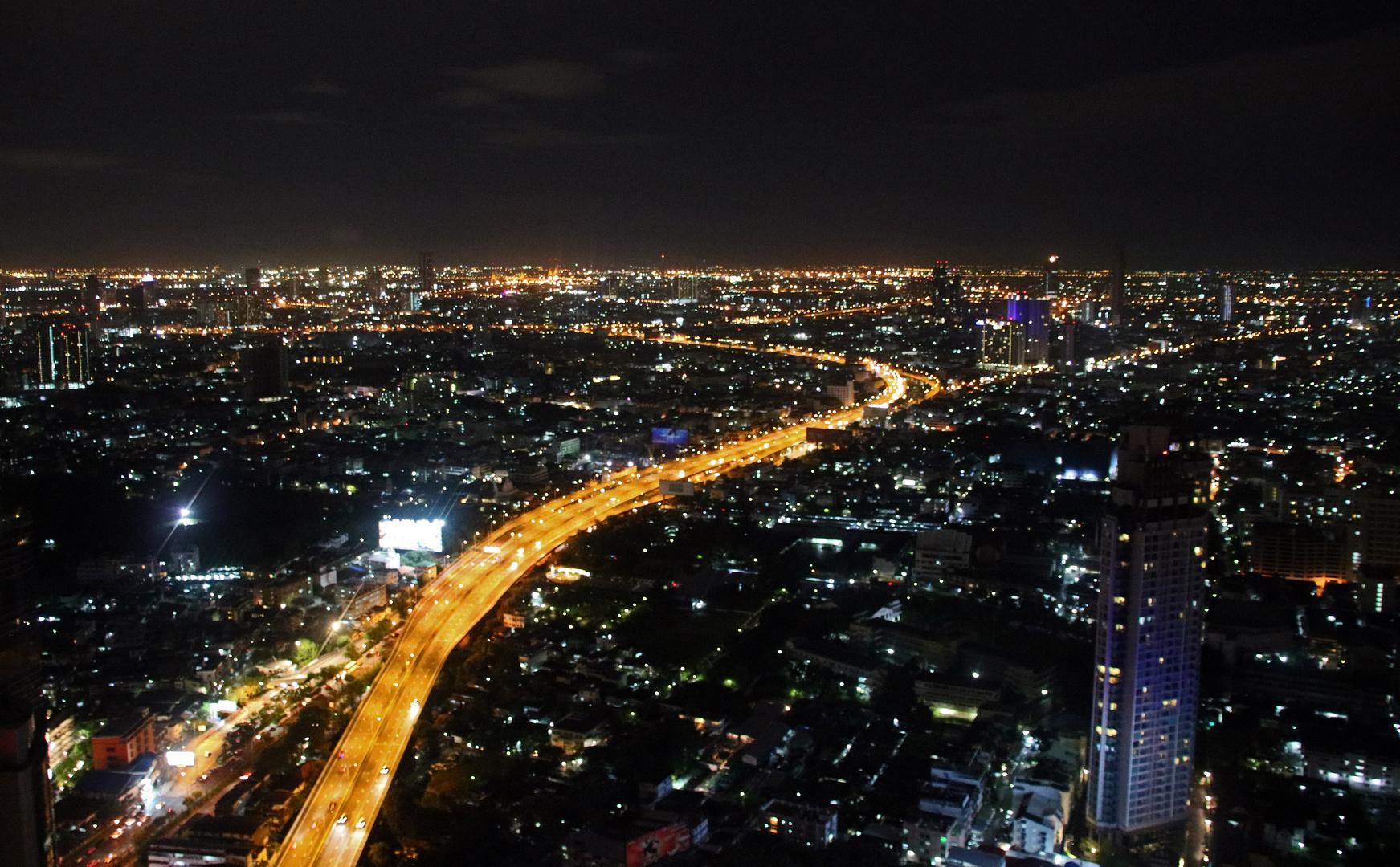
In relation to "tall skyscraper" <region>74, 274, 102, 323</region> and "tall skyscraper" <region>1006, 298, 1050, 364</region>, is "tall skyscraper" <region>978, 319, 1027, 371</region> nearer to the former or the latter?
"tall skyscraper" <region>1006, 298, 1050, 364</region>

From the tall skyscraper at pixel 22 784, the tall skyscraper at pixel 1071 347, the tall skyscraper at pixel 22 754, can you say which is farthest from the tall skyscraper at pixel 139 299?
the tall skyscraper at pixel 22 784

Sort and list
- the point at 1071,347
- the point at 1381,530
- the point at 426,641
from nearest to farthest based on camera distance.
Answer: the point at 426,641
the point at 1381,530
the point at 1071,347

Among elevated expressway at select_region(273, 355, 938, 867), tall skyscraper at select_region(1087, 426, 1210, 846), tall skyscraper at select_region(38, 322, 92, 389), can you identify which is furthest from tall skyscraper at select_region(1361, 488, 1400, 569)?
tall skyscraper at select_region(38, 322, 92, 389)

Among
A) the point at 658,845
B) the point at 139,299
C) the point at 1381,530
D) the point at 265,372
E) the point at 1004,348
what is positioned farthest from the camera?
the point at 139,299

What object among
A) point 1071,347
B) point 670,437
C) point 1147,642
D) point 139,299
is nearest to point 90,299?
point 139,299

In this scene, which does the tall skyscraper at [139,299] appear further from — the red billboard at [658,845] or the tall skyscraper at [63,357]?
the red billboard at [658,845]

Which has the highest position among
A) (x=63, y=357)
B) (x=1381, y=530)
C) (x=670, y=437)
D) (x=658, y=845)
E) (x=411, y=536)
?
(x=63, y=357)

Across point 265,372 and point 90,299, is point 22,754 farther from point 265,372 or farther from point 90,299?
point 90,299
